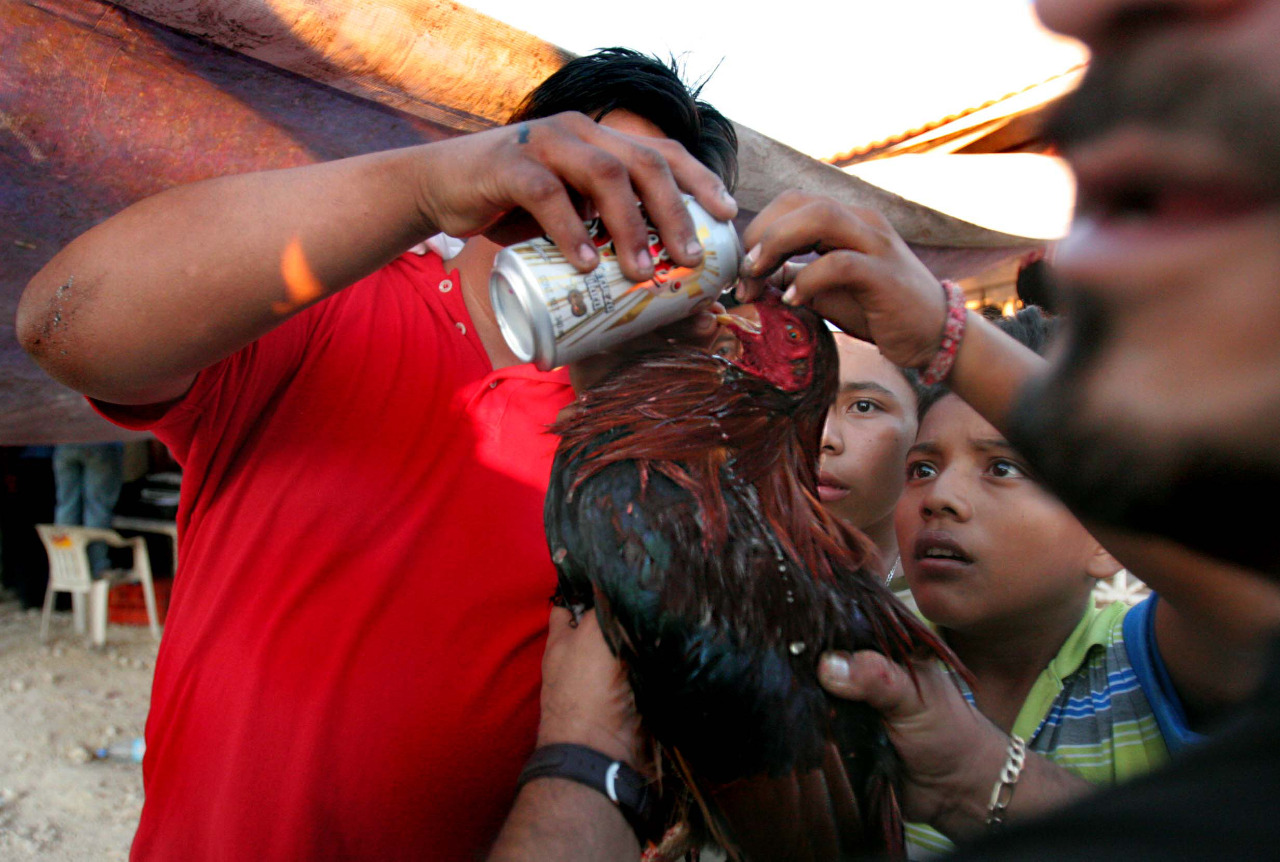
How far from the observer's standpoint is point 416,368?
1367 millimetres

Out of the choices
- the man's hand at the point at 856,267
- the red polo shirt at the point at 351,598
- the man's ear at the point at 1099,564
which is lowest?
the red polo shirt at the point at 351,598

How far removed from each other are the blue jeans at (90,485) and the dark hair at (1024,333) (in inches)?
267

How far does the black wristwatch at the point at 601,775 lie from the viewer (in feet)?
3.09

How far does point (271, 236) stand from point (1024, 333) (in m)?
1.27

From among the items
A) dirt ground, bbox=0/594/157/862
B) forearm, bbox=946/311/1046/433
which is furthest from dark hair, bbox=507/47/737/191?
dirt ground, bbox=0/594/157/862

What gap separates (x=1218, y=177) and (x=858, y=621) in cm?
73

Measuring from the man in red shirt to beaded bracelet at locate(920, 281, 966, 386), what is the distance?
37 cm

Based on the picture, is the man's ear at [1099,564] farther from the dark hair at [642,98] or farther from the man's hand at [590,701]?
the dark hair at [642,98]

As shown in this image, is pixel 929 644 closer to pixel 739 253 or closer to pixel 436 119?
pixel 739 253

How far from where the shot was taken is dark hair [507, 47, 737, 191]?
138cm

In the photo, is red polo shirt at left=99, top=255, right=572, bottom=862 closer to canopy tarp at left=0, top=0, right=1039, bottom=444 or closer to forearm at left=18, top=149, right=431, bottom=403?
forearm at left=18, top=149, right=431, bottom=403

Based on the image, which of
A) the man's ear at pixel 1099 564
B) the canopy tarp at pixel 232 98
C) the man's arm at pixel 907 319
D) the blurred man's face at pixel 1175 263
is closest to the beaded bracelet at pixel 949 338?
the man's arm at pixel 907 319

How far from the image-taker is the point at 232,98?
1.71m

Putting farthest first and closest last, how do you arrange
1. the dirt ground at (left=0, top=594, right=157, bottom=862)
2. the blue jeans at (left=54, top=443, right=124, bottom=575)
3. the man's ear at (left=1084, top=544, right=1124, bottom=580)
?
the blue jeans at (left=54, top=443, right=124, bottom=575)
the dirt ground at (left=0, top=594, right=157, bottom=862)
the man's ear at (left=1084, top=544, right=1124, bottom=580)
